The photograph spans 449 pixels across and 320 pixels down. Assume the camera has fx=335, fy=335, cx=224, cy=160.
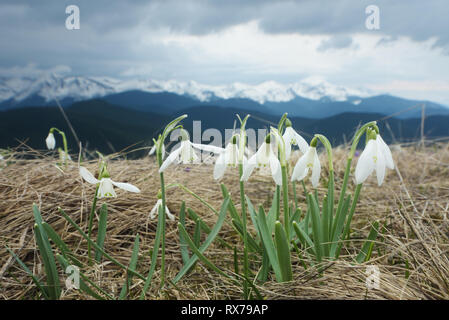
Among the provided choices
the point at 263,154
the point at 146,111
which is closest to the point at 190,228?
the point at 263,154

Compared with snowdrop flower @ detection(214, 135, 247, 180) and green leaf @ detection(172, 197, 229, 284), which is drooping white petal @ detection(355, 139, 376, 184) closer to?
snowdrop flower @ detection(214, 135, 247, 180)

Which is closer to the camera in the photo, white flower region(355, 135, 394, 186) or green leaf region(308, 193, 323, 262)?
white flower region(355, 135, 394, 186)

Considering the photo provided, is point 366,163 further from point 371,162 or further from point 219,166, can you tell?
point 219,166

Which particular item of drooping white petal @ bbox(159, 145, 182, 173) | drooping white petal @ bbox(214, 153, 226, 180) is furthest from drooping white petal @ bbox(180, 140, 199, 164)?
drooping white petal @ bbox(214, 153, 226, 180)

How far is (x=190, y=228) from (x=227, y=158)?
0.96m

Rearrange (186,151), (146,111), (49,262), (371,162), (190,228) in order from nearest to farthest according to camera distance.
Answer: (371,162) < (186,151) < (49,262) < (190,228) < (146,111)

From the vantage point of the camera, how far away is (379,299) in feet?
3.52

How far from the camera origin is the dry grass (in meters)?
1.20

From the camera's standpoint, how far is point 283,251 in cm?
113

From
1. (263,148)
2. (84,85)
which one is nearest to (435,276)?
(263,148)

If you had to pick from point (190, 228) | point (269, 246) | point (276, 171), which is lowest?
point (190, 228)

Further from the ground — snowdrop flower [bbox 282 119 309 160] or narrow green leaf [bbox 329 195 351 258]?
snowdrop flower [bbox 282 119 309 160]

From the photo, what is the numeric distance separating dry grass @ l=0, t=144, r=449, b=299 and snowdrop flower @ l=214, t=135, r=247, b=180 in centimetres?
47

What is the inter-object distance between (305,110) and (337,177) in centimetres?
9704
